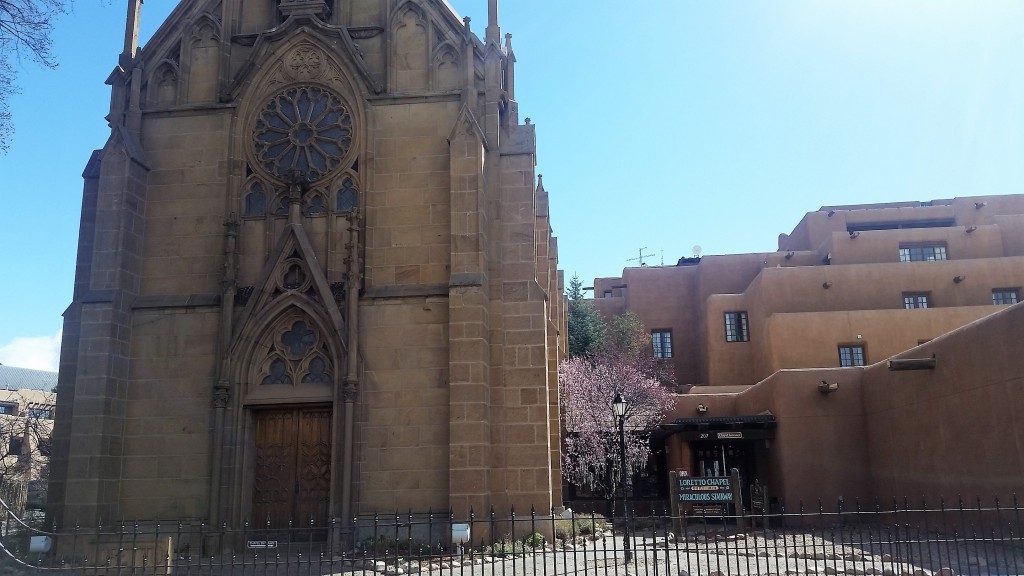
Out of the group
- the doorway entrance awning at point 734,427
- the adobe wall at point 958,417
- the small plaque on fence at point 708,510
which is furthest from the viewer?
the doorway entrance awning at point 734,427

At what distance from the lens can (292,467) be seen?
16375 mm

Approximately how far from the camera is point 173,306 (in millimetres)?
17078

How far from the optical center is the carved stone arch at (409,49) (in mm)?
17844

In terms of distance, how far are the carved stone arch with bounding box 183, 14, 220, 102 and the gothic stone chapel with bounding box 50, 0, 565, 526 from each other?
0.14 feet

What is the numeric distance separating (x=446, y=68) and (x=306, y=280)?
531 cm

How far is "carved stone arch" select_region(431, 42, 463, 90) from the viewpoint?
17.8 metres

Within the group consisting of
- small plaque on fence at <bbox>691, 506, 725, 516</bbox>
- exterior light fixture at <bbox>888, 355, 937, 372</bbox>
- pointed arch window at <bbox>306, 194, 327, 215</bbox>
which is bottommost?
small plaque on fence at <bbox>691, 506, 725, 516</bbox>

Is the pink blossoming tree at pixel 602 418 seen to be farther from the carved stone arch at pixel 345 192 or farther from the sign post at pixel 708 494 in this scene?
the carved stone arch at pixel 345 192

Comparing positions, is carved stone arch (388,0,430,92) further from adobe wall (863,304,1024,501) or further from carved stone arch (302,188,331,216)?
adobe wall (863,304,1024,501)

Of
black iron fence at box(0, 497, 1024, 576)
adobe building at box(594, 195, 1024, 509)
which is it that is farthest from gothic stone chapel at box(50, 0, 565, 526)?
adobe building at box(594, 195, 1024, 509)

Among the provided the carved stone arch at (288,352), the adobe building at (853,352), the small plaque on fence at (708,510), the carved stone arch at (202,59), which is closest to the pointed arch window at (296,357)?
the carved stone arch at (288,352)

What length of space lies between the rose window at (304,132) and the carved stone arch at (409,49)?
132 centimetres

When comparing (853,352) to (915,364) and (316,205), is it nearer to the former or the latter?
(915,364)

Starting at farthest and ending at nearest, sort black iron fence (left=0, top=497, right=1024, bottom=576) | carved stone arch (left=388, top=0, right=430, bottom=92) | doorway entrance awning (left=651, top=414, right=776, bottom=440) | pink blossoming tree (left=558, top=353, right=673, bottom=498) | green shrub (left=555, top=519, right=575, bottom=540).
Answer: pink blossoming tree (left=558, top=353, right=673, bottom=498), doorway entrance awning (left=651, top=414, right=776, bottom=440), carved stone arch (left=388, top=0, right=430, bottom=92), green shrub (left=555, top=519, right=575, bottom=540), black iron fence (left=0, top=497, right=1024, bottom=576)
